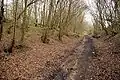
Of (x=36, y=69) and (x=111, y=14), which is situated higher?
(x=111, y=14)

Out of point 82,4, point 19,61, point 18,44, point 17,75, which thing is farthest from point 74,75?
point 82,4

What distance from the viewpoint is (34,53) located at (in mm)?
16906

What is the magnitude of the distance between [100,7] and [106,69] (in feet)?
85.5

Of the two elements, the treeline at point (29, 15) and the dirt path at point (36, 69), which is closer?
the dirt path at point (36, 69)

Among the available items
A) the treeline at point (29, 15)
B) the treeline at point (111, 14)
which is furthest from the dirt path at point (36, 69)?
the treeline at point (111, 14)

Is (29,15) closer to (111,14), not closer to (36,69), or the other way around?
(111,14)

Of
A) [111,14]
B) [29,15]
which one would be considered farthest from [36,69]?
[111,14]

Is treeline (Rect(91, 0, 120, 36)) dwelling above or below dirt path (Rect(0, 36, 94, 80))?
above

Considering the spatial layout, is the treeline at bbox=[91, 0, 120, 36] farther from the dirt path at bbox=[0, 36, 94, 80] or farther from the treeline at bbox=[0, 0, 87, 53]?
the dirt path at bbox=[0, 36, 94, 80]

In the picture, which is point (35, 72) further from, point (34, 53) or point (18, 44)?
point (18, 44)

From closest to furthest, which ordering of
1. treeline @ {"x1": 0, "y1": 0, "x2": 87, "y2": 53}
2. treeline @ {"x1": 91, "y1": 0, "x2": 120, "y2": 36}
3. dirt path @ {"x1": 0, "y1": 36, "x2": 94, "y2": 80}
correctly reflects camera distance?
dirt path @ {"x1": 0, "y1": 36, "x2": 94, "y2": 80} → treeline @ {"x1": 0, "y1": 0, "x2": 87, "y2": 53} → treeline @ {"x1": 91, "y1": 0, "x2": 120, "y2": 36}

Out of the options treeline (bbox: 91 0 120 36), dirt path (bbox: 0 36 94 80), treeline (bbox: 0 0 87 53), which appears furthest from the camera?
treeline (bbox: 91 0 120 36)

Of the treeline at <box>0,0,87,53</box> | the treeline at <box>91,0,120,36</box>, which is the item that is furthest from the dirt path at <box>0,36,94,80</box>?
the treeline at <box>91,0,120,36</box>

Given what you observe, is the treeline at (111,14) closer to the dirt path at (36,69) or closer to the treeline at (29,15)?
the treeline at (29,15)
